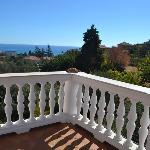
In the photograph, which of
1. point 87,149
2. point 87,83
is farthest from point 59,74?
point 87,149

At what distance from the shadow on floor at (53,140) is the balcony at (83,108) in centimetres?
1

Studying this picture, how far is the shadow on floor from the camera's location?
116 inches

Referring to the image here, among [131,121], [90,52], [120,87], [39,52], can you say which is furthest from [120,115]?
[39,52]

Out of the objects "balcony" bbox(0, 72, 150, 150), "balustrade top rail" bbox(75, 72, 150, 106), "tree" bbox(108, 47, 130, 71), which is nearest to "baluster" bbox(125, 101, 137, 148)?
"balcony" bbox(0, 72, 150, 150)

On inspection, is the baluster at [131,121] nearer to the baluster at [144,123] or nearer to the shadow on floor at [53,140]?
the baluster at [144,123]

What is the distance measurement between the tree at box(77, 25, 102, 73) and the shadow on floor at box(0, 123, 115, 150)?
2247cm

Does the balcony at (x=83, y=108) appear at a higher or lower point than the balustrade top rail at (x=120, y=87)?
lower

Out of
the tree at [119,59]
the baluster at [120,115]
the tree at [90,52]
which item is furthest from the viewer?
the tree at [119,59]

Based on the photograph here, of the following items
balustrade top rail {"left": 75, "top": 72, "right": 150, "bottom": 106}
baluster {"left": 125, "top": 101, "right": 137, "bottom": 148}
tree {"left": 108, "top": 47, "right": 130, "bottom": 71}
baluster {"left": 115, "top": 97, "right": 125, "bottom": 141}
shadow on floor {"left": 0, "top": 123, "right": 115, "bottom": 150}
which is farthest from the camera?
tree {"left": 108, "top": 47, "right": 130, "bottom": 71}

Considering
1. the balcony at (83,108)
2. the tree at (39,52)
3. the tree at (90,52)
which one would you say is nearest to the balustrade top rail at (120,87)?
the balcony at (83,108)

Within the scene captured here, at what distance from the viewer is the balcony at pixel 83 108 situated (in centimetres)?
264

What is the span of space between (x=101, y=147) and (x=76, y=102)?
79 cm

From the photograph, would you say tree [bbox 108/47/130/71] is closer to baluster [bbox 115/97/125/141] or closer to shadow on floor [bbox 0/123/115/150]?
shadow on floor [bbox 0/123/115/150]

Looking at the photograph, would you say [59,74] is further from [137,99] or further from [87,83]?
[137,99]
